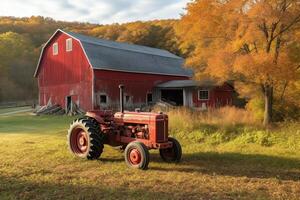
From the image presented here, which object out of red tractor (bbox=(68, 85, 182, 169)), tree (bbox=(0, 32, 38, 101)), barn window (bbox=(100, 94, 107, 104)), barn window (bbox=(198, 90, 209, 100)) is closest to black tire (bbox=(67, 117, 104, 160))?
red tractor (bbox=(68, 85, 182, 169))

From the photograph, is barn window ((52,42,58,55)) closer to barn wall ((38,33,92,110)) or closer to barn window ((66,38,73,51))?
barn wall ((38,33,92,110))

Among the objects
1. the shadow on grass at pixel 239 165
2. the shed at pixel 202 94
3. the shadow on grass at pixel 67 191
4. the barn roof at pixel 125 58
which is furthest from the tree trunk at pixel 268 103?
the barn roof at pixel 125 58

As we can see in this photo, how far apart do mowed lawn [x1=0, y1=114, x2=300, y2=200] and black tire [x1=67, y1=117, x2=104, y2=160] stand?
23cm

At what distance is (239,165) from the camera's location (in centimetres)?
901

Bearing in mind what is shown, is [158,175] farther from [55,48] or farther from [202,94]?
[55,48]

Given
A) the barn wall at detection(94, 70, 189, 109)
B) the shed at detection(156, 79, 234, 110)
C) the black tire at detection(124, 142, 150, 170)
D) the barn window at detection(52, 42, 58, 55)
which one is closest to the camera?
the black tire at detection(124, 142, 150, 170)

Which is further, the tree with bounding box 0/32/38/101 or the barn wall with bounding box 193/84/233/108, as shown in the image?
the tree with bounding box 0/32/38/101

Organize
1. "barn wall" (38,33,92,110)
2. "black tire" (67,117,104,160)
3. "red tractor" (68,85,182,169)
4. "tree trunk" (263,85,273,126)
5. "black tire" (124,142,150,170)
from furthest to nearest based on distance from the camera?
"barn wall" (38,33,92,110) < "tree trunk" (263,85,273,126) < "black tire" (67,117,104,160) < "red tractor" (68,85,182,169) < "black tire" (124,142,150,170)

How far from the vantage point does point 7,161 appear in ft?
31.5

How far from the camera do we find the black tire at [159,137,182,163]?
9383 millimetres

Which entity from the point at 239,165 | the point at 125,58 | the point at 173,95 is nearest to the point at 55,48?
the point at 125,58

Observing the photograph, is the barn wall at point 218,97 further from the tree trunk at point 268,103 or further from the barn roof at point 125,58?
the tree trunk at point 268,103

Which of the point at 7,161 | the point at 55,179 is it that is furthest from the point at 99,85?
the point at 55,179

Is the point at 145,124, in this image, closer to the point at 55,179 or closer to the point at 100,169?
the point at 100,169
